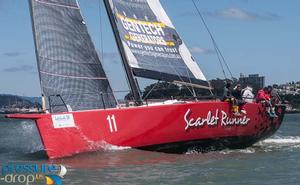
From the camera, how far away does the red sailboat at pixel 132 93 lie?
1170 cm

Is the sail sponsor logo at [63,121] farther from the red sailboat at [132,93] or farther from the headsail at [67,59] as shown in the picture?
the headsail at [67,59]

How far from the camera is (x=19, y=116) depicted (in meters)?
11.5

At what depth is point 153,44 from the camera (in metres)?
13.8

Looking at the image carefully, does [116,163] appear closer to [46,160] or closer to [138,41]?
[46,160]

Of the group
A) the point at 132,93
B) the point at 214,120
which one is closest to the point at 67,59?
the point at 132,93

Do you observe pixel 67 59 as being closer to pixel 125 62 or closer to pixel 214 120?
pixel 125 62

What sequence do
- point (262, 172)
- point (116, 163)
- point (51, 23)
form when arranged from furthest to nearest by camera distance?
point (51, 23) < point (116, 163) < point (262, 172)

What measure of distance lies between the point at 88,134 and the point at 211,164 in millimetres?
2473

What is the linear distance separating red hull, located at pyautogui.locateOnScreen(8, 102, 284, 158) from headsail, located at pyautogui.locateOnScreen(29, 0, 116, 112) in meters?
0.58

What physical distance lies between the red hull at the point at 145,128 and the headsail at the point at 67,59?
0.58 m

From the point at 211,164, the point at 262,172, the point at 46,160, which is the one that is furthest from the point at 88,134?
the point at 262,172

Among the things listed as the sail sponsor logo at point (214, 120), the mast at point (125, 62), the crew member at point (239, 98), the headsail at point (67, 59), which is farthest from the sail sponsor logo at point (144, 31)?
the sail sponsor logo at point (214, 120)

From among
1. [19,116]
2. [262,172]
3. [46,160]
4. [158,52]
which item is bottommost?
[262,172]

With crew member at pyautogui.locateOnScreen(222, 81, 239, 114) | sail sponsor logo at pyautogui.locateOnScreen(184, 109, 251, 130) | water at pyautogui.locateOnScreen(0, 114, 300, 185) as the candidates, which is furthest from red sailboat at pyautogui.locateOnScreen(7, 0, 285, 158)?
water at pyautogui.locateOnScreen(0, 114, 300, 185)
